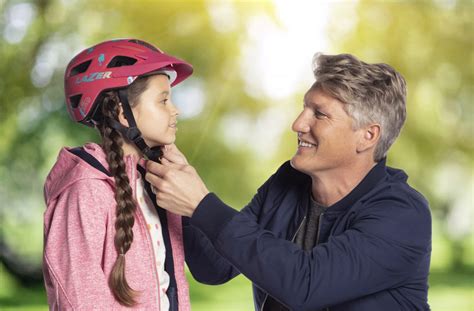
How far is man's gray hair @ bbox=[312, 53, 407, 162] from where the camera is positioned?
89.8 inches

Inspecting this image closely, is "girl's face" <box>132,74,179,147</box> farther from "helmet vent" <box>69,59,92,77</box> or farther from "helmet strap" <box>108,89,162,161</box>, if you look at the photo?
"helmet vent" <box>69,59,92,77</box>

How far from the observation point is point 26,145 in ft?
23.3

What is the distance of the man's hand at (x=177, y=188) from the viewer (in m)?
2.14

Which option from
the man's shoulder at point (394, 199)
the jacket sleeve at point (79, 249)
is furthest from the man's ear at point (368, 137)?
the jacket sleeve at point (79, 249)

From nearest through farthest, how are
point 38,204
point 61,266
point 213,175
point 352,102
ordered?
point 61,266
point 352,102
point 38,204
point 213,175

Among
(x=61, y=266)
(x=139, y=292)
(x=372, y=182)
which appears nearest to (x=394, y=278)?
(x=372, y=182)

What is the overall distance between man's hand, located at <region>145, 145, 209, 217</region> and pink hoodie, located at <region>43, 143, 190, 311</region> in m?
0.11

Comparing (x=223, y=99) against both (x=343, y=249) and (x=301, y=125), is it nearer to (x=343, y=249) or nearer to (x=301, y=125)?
(x=301, y=125)

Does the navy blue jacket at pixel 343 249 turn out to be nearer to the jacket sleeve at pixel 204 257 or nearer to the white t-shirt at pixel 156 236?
the jacket sleeve at pixel 204 257

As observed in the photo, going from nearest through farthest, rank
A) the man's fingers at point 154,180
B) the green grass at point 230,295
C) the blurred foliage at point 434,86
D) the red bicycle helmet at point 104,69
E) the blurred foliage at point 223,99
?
1. the man's fingers at point 154,180
2. the red bicycle helmet at point 104,69
3. the green grass at point 230,295
4. the blurred foliage at point 223,99
5. the blurred foliage at point 434,86

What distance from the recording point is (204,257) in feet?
8.25

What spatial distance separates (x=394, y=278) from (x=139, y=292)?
755 millimetres

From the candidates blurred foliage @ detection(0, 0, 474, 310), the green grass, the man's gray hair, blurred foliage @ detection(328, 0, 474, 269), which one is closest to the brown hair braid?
the man's gray hair

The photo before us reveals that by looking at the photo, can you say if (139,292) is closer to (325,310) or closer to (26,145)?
(325,310)
